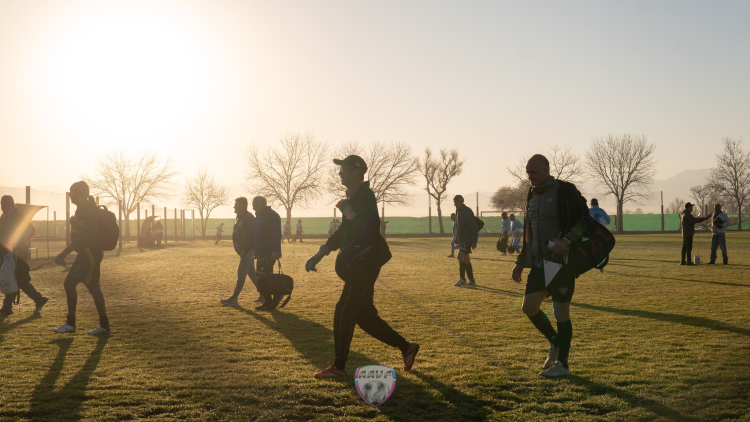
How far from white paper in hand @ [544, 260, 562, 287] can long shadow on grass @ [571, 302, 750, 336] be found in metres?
3.67

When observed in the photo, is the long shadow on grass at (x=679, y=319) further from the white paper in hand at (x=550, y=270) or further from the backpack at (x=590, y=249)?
the white paper in hand at (x=550, y=270)

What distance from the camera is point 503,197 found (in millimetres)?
93750

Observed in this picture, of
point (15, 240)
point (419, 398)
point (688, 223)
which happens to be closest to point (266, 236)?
point (15, 240)

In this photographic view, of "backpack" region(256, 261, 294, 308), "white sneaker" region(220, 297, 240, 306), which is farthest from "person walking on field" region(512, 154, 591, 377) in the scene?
"white sneaker" region(220, 297, 240, 306)

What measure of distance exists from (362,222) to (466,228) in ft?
25.8

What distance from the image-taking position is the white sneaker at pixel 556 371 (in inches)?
203

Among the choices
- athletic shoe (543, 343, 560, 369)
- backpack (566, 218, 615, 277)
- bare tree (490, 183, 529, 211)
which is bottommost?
athletic shoe (543, 343, 560, 369)

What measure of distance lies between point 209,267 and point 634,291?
1298cm

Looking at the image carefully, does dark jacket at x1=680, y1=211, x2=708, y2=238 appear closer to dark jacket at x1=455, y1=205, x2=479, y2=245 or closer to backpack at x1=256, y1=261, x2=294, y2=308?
dark jacket at x1=455, y1=205, x2=479, y2=245

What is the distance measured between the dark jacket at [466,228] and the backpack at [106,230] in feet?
23.5

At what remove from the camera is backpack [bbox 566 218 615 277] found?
16.7 feet

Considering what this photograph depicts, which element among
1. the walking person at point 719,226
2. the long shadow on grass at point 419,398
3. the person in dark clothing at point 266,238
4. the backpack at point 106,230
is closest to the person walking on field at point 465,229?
the person in dark clothing at point 266,238

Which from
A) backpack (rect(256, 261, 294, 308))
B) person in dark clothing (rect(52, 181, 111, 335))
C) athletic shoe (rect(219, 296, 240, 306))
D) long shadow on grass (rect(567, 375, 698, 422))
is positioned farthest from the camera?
athletic shoe (rect(219, 296, 240, 306))

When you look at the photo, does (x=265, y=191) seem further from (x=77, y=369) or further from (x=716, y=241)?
(x=77, y=369)
